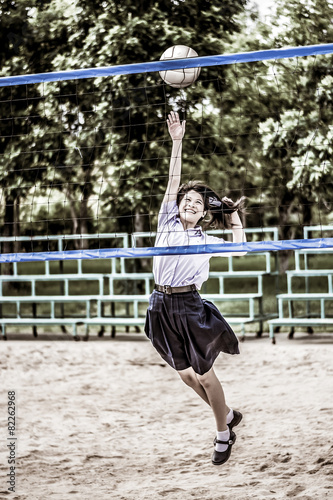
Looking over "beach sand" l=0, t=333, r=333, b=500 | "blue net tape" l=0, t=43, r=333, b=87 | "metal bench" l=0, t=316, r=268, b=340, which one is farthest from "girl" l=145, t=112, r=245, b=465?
"metal bench" l=0, t=316, r=268, b=340

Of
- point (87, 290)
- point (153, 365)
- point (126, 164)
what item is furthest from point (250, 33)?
point (87, 290)

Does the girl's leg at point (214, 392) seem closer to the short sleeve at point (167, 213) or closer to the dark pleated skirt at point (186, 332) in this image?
the dark pleated skirt at point (186, 332)

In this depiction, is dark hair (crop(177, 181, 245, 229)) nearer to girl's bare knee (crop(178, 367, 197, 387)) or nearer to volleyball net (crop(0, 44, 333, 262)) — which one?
girl's bare knee (crop(178, 367, 197, 387))

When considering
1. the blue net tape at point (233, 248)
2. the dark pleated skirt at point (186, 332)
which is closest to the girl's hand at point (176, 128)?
the blue net tape at point (233, 248)

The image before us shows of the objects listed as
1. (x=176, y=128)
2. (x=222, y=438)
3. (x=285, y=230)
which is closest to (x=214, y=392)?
(x=222, y=438)

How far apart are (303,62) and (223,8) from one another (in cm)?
177

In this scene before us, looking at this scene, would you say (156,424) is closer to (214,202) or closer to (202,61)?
(214,202)

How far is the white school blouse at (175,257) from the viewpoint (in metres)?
3.70

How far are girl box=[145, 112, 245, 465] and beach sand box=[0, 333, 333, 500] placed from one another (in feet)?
3.23

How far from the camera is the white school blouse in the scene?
3.70 meters

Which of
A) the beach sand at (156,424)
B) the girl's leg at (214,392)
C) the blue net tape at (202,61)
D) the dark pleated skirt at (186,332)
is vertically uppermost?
the blue net tape at (202,61)

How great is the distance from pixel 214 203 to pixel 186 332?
632 mm

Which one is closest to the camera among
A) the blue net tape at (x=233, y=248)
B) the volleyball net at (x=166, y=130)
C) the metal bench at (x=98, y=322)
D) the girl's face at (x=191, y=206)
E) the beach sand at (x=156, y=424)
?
the blue net tape at (x=233, y=248)

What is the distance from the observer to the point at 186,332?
3.65m
